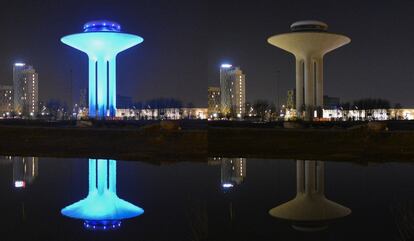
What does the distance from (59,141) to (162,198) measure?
507 inches

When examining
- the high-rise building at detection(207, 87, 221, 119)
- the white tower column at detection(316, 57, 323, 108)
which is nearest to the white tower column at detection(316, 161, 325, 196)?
the white tower column at detection(316, 57, 323, 108)

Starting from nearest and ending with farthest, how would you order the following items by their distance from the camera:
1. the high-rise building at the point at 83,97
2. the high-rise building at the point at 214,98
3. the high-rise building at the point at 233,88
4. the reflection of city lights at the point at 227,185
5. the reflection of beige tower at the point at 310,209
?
the reflection of beige tower at the point at 310,209
the reflection of city lights at the point at 227,185
the high-rise building at the point at 233,88
the high-rise building at the point at 214,98
the high-rise building at the point at 83,97

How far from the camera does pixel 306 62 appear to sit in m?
50.5

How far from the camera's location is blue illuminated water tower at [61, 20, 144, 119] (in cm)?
4538

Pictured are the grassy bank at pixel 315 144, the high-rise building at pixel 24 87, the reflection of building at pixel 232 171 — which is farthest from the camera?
the high-rise building at pixel 24 87

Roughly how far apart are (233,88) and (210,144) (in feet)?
216

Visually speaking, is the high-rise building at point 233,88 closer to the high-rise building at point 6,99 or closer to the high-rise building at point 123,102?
the high-rise building at point 123,102

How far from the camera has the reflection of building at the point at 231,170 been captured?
33.8 feet

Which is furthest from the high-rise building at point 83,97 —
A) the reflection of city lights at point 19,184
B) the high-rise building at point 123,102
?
the reflection of city lights at point 19,184

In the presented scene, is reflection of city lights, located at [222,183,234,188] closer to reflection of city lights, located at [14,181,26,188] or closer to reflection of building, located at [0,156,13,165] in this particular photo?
reflection of city lights, located at [14,181,26,188]

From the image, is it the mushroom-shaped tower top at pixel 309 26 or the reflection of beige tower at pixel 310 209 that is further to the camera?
the mushroom-shaped tower top at pixel 309 26

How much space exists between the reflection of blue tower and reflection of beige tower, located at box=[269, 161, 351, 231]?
2.06 metres

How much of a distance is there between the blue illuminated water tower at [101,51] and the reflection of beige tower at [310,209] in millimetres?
37237

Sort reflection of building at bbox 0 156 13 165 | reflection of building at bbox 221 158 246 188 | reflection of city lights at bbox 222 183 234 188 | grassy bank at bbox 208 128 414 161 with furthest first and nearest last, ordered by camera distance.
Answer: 1. grassy bank at bbox 208 128 414 161
2. reflection of building at bbox 0 156 13 165
3. reflection of building at bbox 221 158 246 188
4. reflection of city lights at bbox 222 183 234 188
